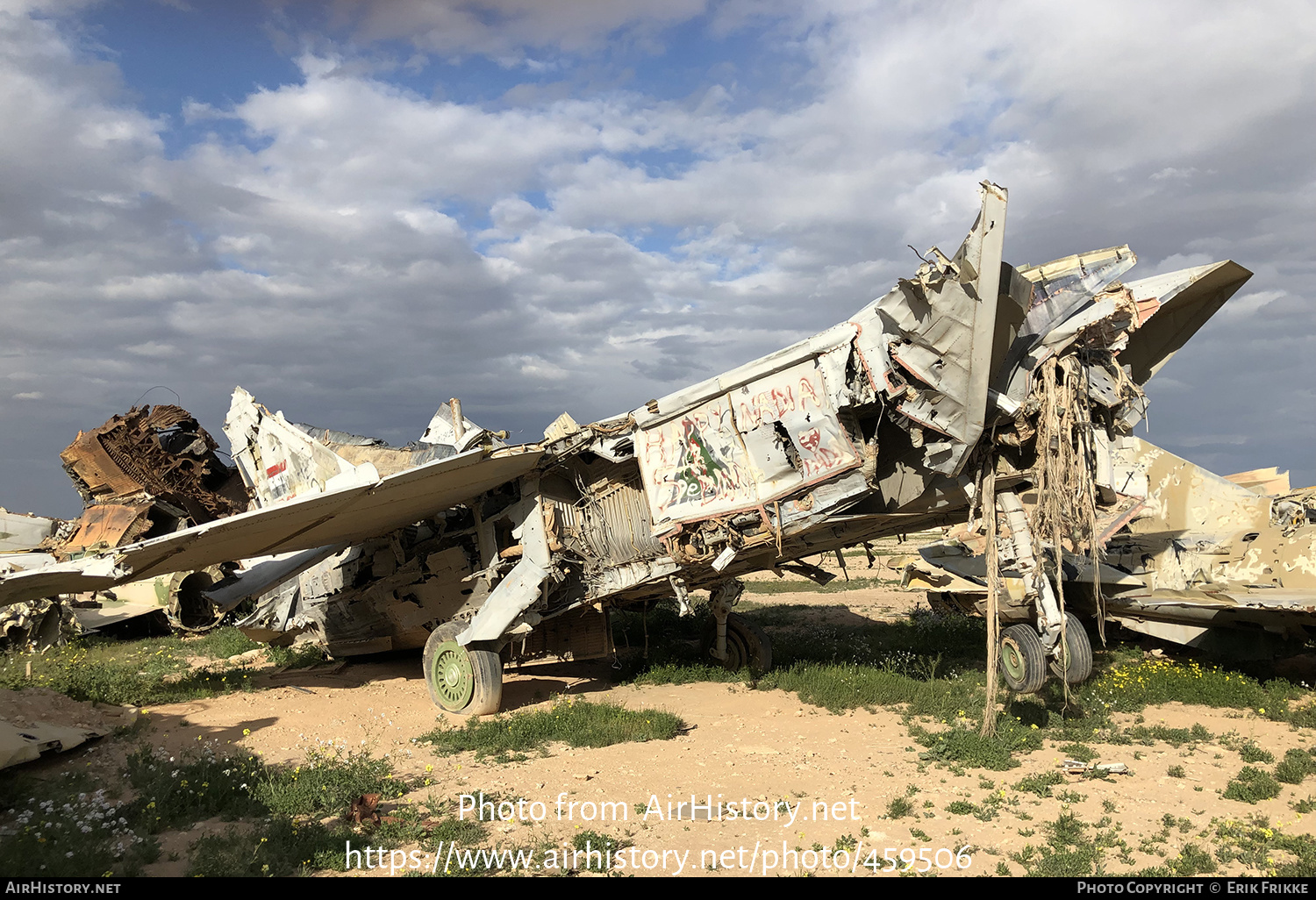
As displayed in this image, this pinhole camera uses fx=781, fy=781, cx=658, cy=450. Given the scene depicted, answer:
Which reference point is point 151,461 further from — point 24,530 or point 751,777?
point 751,777

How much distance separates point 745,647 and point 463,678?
435cm

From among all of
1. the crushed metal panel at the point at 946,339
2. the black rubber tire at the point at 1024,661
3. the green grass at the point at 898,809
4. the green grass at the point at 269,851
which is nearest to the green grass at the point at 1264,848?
the black rubber tire at the point at 1024,661

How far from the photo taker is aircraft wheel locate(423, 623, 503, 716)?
9.87 metres

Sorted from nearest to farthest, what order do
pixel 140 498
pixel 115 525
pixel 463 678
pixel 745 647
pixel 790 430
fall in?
pixel 790 430, pixel 463 678, pixel 745 647, pixel 115 525, pixel 140 498

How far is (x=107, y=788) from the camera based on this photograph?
643 cm

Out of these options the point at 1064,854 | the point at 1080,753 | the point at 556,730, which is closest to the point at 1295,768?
the point at 1080,753


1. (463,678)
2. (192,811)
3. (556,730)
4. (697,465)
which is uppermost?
(697,465)

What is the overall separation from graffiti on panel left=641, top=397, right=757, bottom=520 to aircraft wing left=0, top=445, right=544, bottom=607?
164 cm

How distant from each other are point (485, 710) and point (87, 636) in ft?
42.4

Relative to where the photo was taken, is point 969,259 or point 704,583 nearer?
point 969,259

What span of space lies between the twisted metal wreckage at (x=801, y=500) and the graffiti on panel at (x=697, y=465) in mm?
27

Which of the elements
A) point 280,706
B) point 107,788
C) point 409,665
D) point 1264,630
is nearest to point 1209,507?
point 1264,630

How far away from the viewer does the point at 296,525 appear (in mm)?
8945

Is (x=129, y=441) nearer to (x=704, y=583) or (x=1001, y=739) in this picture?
(x=704, y=583)
